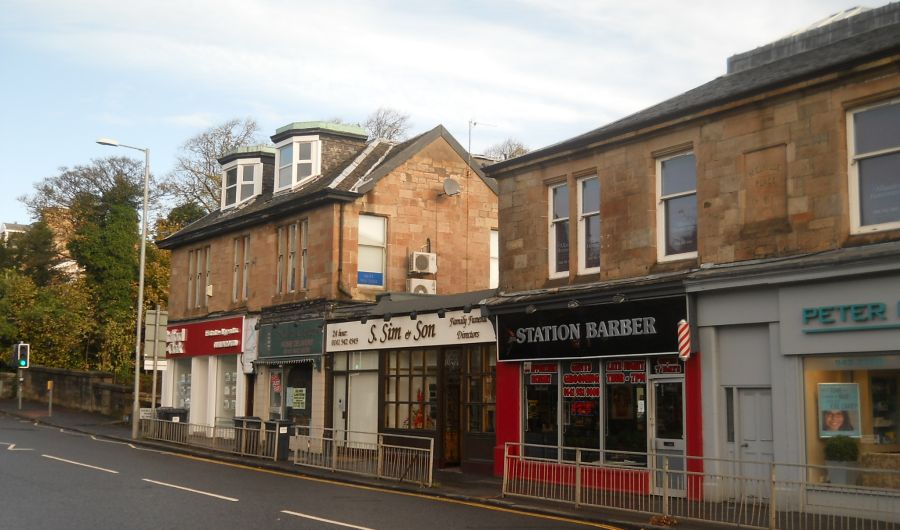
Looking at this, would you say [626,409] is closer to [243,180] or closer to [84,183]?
[243,180]

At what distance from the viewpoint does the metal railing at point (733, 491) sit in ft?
44.8

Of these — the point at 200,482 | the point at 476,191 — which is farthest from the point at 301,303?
the point at 200,482

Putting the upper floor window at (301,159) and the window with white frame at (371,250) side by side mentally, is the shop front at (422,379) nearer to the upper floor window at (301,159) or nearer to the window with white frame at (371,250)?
the window with white frame at (371,250)

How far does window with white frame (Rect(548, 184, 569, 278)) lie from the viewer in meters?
21.0

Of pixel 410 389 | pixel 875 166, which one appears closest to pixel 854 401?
pixel 875 166

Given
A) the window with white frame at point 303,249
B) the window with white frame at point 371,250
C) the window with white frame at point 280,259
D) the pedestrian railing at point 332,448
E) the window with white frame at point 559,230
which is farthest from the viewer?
the window with white frame at point 280,259

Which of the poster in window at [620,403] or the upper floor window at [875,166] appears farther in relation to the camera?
the poster in window at [620,403]

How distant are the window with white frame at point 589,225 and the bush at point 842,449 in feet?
20.7

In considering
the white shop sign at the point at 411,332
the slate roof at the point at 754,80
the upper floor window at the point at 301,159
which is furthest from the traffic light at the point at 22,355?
the slate roof at the point at 754,80

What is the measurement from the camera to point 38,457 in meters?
22.9

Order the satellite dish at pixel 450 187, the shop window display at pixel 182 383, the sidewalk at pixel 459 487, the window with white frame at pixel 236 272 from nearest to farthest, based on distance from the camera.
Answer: the sidewalk at pixel 459 487 → the satellite dish at pixel 450 187 → the window with white frame at pixel 236 272 → the shop window display at pixel 182 383

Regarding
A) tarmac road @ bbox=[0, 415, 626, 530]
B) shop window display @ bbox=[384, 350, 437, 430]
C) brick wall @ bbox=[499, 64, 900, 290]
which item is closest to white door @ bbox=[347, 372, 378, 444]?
shop window display @ bbox=[384, 350, 437, 430]

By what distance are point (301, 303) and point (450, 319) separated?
24.9 feet

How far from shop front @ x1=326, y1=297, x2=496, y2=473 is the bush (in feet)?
28.1
